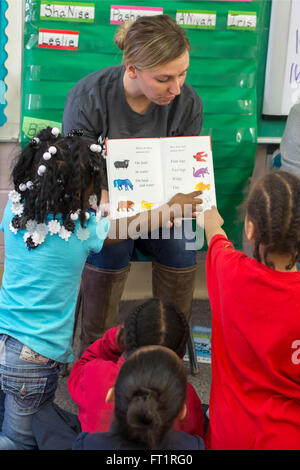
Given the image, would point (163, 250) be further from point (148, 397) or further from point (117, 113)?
point (148, 397)

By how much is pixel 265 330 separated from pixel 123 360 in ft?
1.10

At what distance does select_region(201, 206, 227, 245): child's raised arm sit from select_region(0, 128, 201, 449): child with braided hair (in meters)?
0.35

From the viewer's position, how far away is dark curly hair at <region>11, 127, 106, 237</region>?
4.29 ft

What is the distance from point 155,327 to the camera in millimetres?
1198

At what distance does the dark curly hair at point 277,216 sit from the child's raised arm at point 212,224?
329 mm

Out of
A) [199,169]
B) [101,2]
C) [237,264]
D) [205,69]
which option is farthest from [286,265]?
[101,2]

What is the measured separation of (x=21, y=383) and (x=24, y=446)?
0.55ft

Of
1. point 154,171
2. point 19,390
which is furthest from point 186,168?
point 19,390

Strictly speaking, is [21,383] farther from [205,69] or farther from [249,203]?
[205,69]

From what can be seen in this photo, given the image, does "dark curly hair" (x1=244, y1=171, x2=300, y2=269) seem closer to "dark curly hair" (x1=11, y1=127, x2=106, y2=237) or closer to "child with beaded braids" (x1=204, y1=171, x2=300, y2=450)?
"child with beaded braids" (x1=204, y1=171, x2=300, y2=450)

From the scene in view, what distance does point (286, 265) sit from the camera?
118 centimetres

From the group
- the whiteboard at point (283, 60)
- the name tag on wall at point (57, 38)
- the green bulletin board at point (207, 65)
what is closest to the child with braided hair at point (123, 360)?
the green bulletin board at point (207, 65)

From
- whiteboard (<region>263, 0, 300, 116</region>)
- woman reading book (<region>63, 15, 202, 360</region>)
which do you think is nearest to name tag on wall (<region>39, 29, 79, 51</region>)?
woman reading book (<region>63, 15, 202, 360</region>)

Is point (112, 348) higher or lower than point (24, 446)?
higher
